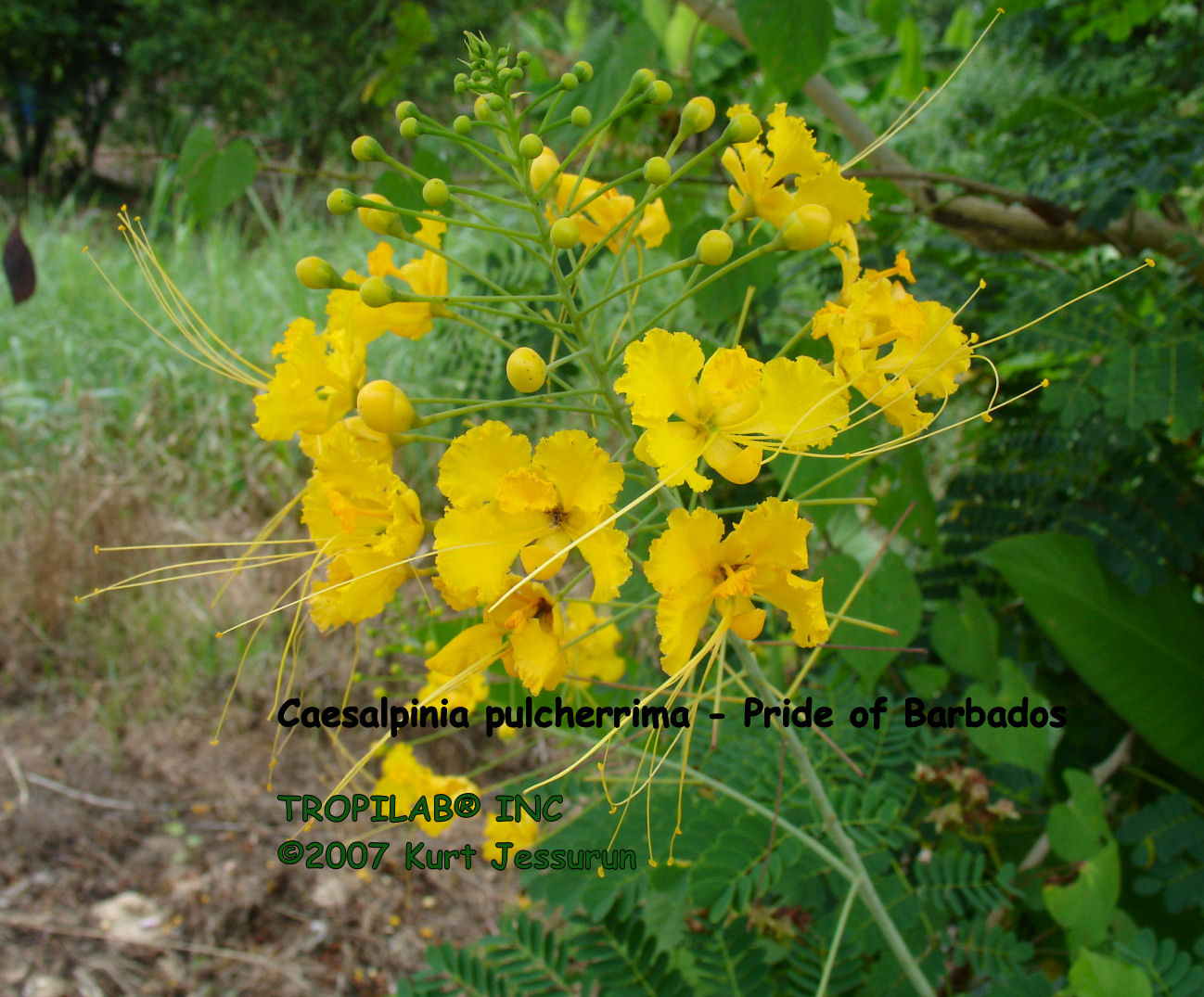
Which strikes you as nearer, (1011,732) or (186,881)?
(1011,732)

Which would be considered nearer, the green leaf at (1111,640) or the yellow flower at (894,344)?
the yellow flower at (894,344)

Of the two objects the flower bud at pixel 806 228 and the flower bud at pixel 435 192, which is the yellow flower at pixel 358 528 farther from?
the flower bud at pixel 806 228

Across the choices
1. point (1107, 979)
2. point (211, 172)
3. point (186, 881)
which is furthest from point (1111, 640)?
point (186, 881)

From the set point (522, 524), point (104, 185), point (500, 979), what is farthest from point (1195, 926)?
point (104, 185)

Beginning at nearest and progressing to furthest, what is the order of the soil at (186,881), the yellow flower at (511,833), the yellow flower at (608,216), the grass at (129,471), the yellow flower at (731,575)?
the yellow flower at (731,575), the yellow flower at (608,216), the yellow flower at (511,833), the soil at (186,881), the grass at (129,471)

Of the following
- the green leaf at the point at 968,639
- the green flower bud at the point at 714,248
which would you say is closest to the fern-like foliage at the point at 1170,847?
the green leaf at the point at 968,639

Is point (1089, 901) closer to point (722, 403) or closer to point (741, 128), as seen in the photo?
point (722, 403)

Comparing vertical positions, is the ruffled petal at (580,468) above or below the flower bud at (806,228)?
below

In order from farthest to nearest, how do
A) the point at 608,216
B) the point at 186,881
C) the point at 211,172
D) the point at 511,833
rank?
the point at 186,881 → the point at 211,172 → the point at 511,833 → the point at 608,216
